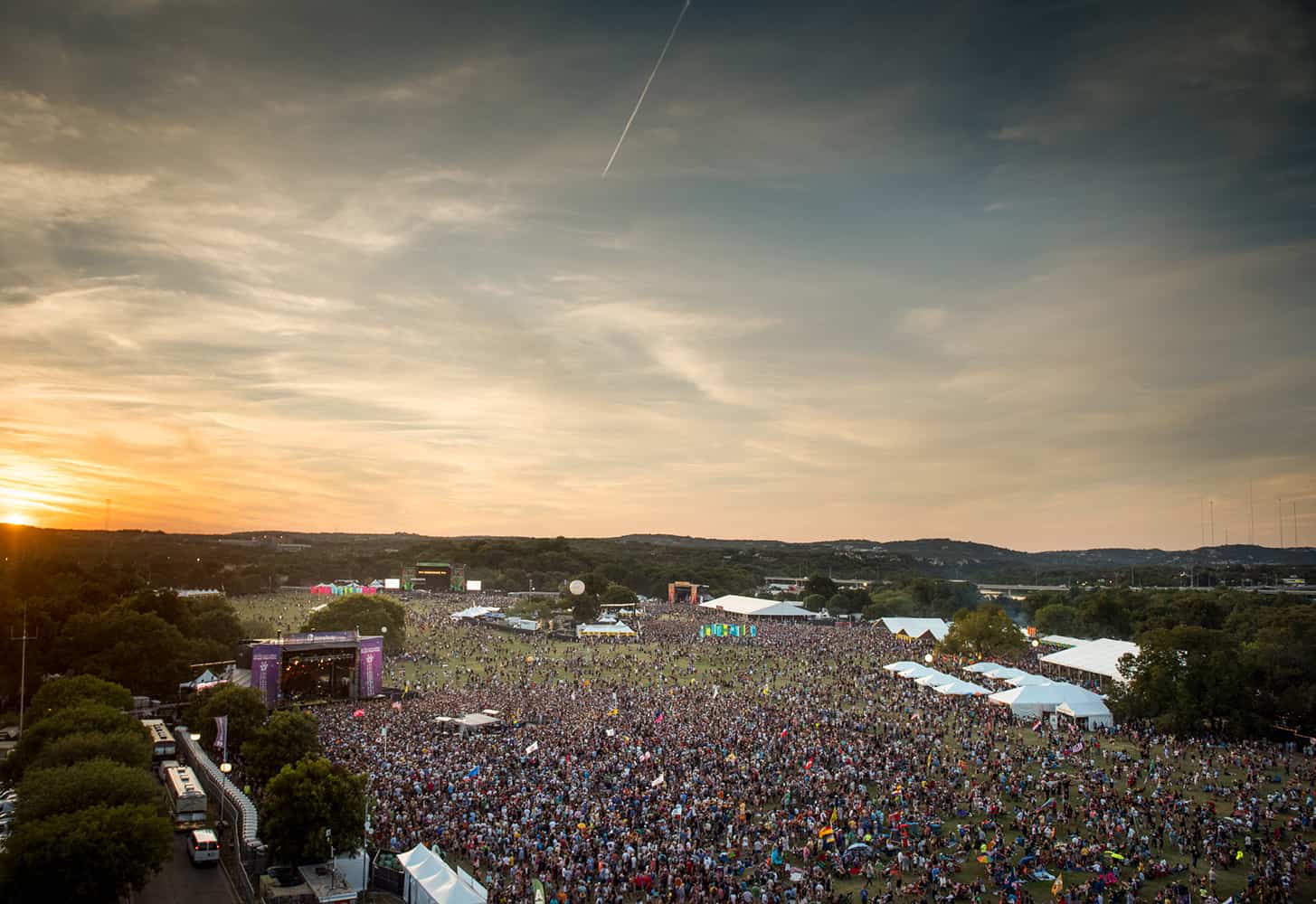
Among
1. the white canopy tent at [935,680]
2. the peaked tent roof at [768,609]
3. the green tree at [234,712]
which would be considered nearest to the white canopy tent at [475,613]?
the peaked tent roof at [768,609]

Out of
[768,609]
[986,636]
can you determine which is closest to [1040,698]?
[986,636]

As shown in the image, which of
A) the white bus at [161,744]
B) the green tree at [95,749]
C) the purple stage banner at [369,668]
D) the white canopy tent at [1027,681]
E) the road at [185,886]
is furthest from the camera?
the purple stage banner at [369,668]

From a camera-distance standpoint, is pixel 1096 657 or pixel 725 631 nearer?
pixel 1096 657

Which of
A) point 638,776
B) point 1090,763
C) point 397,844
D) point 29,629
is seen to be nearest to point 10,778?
point 397,844

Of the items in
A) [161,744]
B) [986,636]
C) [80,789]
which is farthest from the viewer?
[986,636]

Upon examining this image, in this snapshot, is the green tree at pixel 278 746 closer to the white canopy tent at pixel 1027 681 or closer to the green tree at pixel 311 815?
the green tree at pixel 311 815

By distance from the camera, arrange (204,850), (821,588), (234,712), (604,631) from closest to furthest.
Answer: (204,850)
(234,712)
(604,631)
(821,588)

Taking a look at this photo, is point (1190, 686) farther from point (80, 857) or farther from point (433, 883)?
point (80, 857)
